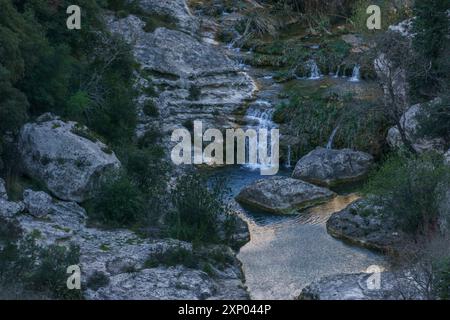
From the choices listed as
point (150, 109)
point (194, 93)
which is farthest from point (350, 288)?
point (194, 93)

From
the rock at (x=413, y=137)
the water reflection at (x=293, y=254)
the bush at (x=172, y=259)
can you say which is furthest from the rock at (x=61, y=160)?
the rock at (x=413, y=137)

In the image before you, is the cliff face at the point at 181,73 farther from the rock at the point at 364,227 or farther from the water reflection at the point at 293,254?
the rock at the point at 364,227

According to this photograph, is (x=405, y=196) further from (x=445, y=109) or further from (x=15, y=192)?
(x=15, y=192)

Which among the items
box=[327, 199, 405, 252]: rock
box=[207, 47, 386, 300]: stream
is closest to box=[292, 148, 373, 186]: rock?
box=[207, 47, 386, 300]: stream

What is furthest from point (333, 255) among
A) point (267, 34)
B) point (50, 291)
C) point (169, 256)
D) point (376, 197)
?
point (267, 34)

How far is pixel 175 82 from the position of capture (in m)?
40.8

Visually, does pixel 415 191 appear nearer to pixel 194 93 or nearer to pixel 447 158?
pixel 447 158

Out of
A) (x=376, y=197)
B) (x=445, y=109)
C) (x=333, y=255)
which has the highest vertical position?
(x=445, y=109)

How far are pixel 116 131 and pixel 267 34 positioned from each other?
71.0 feet

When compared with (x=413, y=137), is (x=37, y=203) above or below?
below

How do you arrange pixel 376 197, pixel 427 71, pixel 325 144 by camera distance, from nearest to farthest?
1. pixel 376 197
2. pixel 427 71
3. pixel 325 144

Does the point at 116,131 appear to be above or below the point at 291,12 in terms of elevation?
below

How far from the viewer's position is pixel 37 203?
24.8 meters

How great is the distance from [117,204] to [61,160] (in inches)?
109
